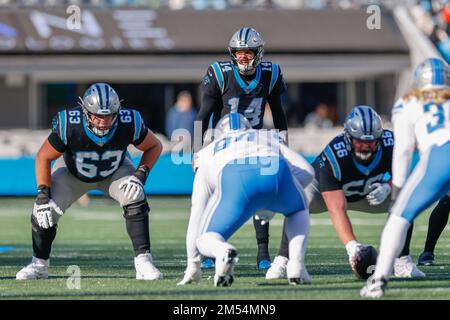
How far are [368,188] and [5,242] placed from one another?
5447 mm

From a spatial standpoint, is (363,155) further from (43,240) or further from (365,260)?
(43,240)

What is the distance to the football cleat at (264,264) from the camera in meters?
8.78

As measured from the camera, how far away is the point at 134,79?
2469 centimetres

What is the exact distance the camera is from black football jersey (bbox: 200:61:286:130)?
345 inches

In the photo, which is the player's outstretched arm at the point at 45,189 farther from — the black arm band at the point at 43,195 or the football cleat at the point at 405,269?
the football cleat at the point at 405,269

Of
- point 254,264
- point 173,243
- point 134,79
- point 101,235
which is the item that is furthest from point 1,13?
point 254,264

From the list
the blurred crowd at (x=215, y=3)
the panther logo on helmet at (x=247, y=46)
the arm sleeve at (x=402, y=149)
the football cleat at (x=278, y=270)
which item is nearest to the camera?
the arm sleeve at (x=402, y=149)

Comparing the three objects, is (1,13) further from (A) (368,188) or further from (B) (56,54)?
(A) (368,188)

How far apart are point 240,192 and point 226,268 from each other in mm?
516

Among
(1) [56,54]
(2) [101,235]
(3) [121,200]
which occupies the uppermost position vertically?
(1) [56,54]

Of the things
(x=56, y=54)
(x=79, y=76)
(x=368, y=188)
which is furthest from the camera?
(x=79, y=76)

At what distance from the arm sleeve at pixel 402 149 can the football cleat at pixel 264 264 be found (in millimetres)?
2160

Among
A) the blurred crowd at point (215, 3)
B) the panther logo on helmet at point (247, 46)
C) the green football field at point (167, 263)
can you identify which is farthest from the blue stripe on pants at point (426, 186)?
the blurred crowd at point (215, 3)

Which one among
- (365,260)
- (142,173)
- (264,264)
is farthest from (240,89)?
(365,260)
